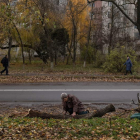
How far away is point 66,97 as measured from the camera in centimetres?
668

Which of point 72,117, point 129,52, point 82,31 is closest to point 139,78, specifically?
point 129,52

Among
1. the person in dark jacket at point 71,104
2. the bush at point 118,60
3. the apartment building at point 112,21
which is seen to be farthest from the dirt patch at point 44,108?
the apartment building at point 112,21

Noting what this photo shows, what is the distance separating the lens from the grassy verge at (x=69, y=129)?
549cm

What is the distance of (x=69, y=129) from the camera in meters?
5.92

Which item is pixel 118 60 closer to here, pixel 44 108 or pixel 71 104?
pixel 44 108

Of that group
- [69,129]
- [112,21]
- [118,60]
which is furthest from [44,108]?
[112,21]

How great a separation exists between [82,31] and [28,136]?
99.7 ft

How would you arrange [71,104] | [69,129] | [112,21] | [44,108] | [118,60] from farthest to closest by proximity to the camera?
[112,21] → [118,60] → [44,108] → [71,104] → [69,129]

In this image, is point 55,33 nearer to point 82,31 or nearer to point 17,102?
point 82,31

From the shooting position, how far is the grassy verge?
5492 mm

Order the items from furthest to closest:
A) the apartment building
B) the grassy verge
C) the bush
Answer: the apartment building
the bush
the grassy verge

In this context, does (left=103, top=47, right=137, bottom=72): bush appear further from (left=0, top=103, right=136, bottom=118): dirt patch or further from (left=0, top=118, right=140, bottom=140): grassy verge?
(left=0, top=118, right=140, bottom=140): grassy verge

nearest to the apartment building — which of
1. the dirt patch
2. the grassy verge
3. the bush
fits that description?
the bush

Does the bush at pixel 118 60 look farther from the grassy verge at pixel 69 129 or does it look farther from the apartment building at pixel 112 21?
the grassy verge at pixel 69 129
